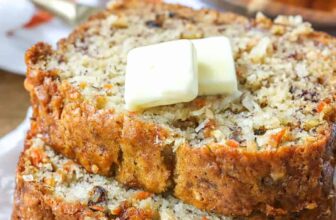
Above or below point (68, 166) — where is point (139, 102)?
above

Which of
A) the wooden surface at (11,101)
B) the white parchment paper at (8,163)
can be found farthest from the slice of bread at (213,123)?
the wooden surface at (11,101)

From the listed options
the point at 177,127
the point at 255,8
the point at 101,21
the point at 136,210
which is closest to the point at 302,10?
the point at 255,8

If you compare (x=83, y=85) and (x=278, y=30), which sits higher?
(x=278, y=30)

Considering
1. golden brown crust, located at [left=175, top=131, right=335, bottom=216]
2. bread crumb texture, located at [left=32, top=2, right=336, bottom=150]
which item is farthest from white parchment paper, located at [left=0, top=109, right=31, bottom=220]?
golden brown crust, located at [left=175, top=131, right=335, bottom=216]

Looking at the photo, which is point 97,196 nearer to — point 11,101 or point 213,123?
point 213,123

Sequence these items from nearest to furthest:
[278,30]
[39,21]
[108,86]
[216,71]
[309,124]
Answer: [309,124], [216,71], [108,86], [278,30], [39,21]

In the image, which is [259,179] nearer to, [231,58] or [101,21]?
[231,58]

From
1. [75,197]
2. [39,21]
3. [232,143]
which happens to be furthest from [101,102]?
[39,21]
